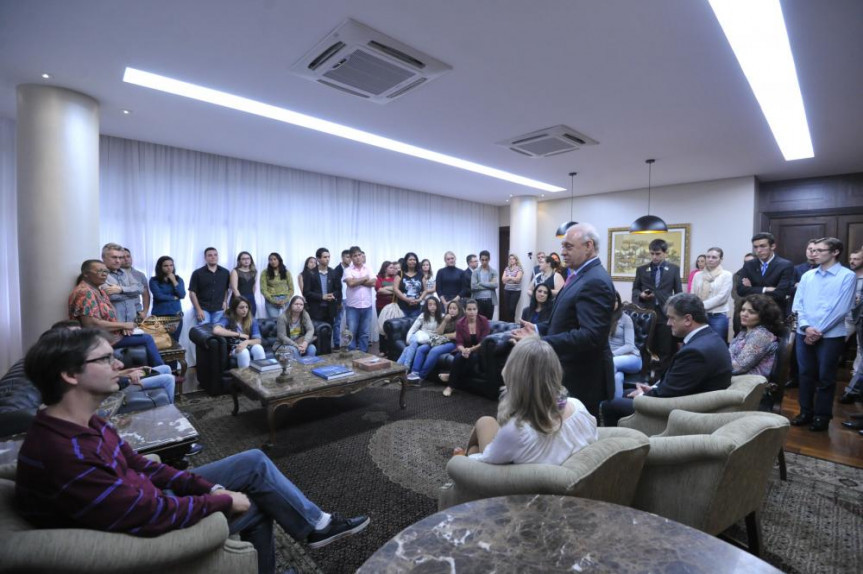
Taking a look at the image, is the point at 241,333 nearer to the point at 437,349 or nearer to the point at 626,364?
the point at 437,349

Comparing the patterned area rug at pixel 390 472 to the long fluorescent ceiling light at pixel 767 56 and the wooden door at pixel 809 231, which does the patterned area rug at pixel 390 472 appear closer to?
the long fluorescent ceiling light at pixel 767 56

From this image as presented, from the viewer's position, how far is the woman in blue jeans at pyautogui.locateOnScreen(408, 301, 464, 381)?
4.49 m

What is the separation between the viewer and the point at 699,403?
2.09m

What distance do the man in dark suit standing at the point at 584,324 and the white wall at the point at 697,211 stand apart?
576 centimetres

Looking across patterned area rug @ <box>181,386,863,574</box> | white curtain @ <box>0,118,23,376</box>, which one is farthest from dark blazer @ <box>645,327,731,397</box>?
white curtain @ <box>0,118,23,376</box>

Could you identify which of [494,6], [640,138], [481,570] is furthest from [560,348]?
[640,138]

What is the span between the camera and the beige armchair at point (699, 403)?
6.70ft

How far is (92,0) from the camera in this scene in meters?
2.23

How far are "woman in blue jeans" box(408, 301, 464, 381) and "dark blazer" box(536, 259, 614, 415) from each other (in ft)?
7.87

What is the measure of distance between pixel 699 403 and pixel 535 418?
1.24 meters

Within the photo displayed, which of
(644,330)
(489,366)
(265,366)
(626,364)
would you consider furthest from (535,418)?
(644,330)

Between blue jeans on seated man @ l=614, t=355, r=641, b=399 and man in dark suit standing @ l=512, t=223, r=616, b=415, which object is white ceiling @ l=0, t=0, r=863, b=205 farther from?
blue jeans on seated man @ l=614, t=355, r=641, b=399

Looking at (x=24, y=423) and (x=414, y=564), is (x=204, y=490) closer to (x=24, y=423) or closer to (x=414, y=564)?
(x=414, y=564)

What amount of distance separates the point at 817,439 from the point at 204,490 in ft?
13.7
